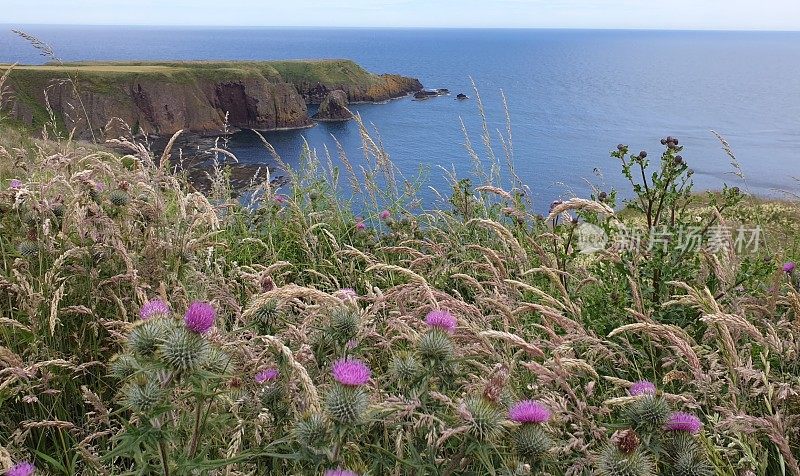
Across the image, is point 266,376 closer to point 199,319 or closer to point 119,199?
point 199,319

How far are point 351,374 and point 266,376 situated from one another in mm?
471

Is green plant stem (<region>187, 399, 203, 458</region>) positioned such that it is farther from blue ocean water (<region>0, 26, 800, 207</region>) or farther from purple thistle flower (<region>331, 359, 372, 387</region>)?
blue ocean water (<region>0, 26, 800, 207</region>)

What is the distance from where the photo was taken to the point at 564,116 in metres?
78.8

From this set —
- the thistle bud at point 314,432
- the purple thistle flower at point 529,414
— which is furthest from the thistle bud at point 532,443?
the thistle bud at point 314,432

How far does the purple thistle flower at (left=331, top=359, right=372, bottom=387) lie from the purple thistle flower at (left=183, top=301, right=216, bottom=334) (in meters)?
0.44

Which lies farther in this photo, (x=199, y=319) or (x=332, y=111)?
(x=332, y=111)

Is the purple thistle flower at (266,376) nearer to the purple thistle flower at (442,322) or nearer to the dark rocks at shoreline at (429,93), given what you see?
the purple thistle flower at (442,322)

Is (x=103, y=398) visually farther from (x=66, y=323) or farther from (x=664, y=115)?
(x=664, y=115)

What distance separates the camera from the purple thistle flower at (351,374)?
180 centimetres

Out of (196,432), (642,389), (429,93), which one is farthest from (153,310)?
(429,93)

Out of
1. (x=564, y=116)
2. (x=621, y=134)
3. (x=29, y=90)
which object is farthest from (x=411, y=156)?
(x=29, y=90)

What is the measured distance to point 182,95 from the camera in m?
76.1

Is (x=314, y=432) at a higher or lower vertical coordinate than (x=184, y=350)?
lower

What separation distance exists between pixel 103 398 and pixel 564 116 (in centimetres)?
8139
